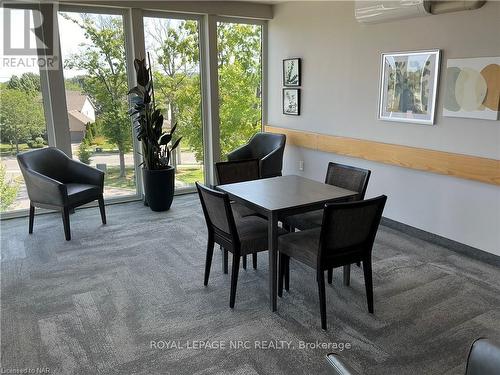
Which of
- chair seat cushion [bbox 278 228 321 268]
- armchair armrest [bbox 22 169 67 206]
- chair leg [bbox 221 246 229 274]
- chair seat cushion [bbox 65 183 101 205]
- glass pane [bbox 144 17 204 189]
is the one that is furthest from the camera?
glass pane [bbox 144 17 204 189]

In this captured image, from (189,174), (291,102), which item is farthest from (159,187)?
(291,102)

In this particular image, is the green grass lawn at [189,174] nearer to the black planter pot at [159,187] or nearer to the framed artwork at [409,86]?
the black planter pot at [159,187]

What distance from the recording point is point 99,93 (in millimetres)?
4762

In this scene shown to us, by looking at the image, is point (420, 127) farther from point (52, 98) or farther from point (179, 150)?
point (52, 98)

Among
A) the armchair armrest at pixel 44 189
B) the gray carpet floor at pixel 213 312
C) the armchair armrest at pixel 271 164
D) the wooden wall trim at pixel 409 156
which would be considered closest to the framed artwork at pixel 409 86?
the wooden wall trim at pixel 409 156

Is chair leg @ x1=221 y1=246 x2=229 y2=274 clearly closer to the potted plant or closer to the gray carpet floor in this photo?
the gray carpet floor

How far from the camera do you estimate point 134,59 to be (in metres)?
4.71

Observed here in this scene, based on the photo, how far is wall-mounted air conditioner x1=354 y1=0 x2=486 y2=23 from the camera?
3.09m

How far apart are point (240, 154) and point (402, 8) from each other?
2573mm

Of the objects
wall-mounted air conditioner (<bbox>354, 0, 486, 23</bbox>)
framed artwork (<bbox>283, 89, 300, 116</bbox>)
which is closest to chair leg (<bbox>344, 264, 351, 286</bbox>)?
wall-mounted air conditioner (<bbox>354, 0, 486, 23</bbox>)

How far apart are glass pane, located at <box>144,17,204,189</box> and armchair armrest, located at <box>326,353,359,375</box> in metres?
4.36

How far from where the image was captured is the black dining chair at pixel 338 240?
2.26 metres

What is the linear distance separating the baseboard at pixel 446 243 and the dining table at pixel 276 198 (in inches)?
51.3

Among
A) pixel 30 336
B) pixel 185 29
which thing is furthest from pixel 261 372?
pixel 185 29
